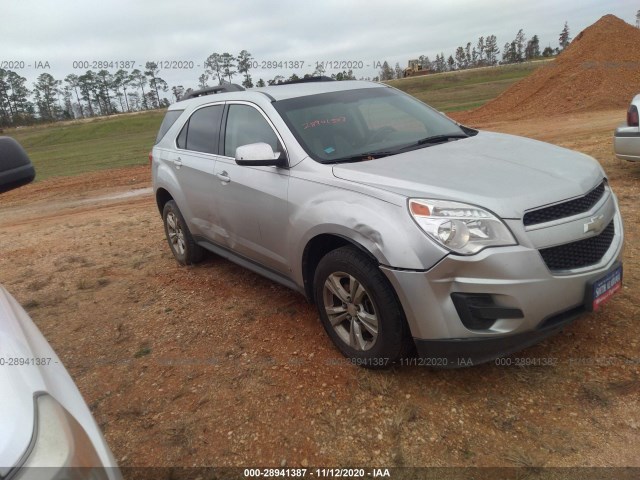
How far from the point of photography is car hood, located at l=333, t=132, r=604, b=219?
103 inches

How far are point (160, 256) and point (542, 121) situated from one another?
1400 centimetres

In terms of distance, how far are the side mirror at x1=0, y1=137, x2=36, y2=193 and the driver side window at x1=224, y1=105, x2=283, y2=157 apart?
67.8 inches

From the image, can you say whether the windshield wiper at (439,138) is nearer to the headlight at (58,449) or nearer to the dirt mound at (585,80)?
the headlight at (58,449)

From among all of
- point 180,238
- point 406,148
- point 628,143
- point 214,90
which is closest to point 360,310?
point 406,148

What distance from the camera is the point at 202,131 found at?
4719mm

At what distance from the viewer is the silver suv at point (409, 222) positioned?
2510 millimetres

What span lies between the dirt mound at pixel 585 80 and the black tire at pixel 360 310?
16.5m

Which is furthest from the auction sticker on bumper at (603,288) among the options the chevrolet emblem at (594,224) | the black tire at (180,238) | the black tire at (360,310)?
the black tire at (180,238)

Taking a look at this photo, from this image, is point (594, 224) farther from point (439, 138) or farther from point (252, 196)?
point (252, 196)

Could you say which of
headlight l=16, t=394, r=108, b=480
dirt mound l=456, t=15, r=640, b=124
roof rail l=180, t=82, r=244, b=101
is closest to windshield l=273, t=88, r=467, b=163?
roof rail l=180, t=82, r=244, b=101

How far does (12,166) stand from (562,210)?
2678mm

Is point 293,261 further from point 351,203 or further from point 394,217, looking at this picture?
point 394,217

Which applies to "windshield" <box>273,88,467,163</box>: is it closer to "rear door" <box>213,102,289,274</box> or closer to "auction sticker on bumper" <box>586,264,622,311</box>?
"rear door" <box>213,102,289,274</box>

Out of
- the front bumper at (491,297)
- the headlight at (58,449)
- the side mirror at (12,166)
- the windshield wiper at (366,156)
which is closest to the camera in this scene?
the headlight at (58,449)
